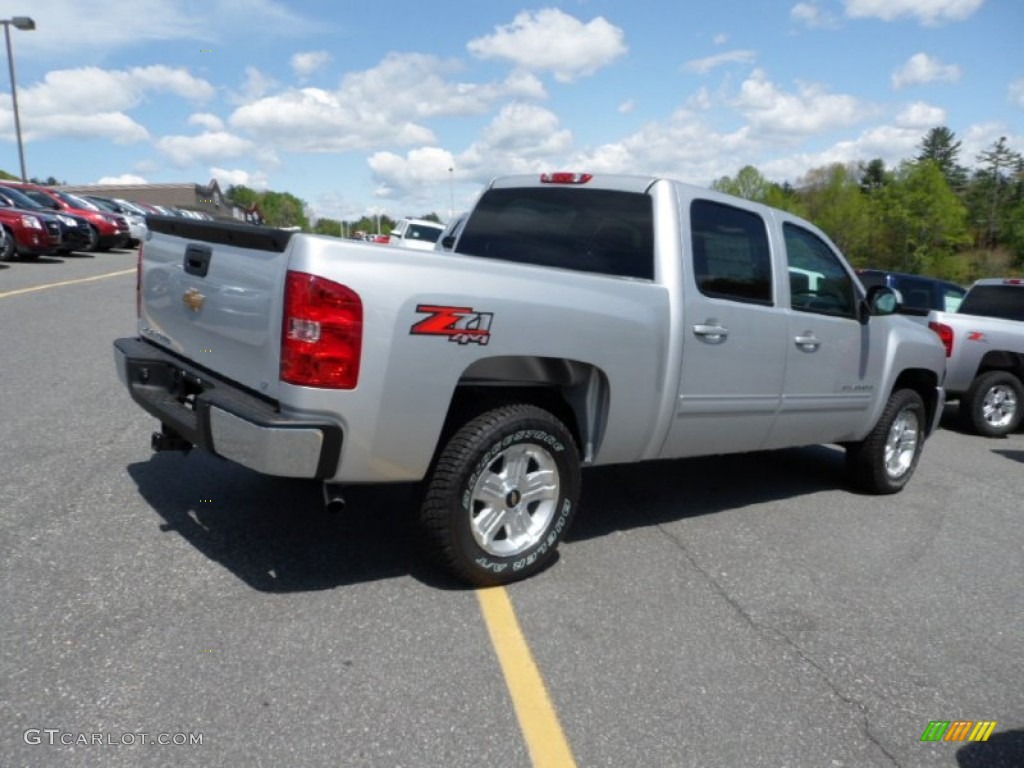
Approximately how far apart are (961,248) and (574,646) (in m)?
90.1

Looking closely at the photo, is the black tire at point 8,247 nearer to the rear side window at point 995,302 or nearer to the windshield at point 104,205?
the windshield at point 104,205

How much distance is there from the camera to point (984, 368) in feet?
30.6

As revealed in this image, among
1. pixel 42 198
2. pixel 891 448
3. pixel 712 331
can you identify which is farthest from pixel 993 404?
pixel 42 198

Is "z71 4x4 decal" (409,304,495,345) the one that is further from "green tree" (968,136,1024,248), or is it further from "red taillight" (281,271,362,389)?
"green tree" (968,136,1024,248)

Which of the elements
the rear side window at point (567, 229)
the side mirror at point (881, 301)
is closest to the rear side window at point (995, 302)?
the side mirror at point (881, 301)

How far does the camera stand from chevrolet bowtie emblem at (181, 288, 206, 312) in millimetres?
3748

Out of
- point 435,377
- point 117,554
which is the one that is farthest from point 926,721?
point 117,554

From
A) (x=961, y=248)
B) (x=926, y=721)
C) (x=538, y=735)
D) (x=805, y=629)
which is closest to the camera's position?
(x=538, y=735)

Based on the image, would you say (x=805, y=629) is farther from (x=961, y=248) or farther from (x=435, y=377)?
(x=961, y=248)

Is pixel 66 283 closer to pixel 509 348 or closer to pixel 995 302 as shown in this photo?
pixel 509 348

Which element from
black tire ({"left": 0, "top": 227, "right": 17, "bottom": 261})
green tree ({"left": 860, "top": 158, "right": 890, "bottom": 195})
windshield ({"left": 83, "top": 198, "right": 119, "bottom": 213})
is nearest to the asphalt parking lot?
black tire ({"left": 0, "top": 227, "right": 17, "bottom": 261})

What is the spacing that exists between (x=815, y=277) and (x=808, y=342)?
1.69 feet

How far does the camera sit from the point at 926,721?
3.01 meters

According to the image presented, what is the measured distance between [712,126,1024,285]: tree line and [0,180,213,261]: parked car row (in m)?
63.4
